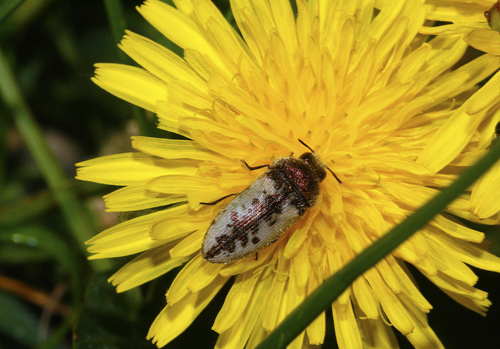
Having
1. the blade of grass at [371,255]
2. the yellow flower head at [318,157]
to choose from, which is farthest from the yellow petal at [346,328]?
the blade of grass at [371,255]

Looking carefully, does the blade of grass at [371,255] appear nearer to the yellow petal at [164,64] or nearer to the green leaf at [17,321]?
→ the yellow petal at [164,64]

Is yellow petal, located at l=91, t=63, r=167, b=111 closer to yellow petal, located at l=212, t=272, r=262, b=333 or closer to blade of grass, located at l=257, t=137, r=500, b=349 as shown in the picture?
yellow petal, located at l=212, t=272, r=262, b=333

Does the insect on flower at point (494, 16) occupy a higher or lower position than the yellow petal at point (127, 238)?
lower

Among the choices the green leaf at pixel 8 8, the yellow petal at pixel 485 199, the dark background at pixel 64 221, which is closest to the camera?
the yellow petal at pixel 485 199

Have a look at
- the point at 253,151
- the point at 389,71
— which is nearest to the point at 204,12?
the point at 253,151

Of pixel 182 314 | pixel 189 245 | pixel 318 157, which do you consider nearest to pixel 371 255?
pixel 318 157

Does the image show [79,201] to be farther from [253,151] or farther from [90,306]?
[253,151]

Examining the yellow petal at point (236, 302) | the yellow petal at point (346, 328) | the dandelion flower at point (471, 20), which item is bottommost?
the yellow petal at point (346, 328)

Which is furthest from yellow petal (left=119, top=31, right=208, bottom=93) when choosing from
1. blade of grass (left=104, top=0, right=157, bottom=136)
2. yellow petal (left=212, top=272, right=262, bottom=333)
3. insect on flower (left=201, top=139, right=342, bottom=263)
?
yellow petal (left=212, top=272, right=262, bottom=333)
